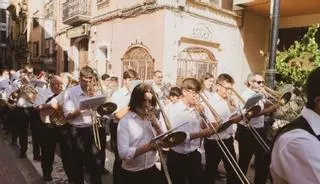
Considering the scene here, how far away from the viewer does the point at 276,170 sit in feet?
6.63

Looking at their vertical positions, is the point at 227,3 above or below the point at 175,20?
above

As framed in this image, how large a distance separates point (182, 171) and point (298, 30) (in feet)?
31.3

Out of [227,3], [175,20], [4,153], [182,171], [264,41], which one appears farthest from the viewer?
[264,41]

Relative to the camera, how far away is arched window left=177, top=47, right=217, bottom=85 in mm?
11523

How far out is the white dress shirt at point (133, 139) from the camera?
11.1ft

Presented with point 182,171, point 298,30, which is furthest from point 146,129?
point 298,30

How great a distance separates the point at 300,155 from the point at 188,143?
2.54m

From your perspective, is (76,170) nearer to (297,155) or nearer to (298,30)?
(297,155)

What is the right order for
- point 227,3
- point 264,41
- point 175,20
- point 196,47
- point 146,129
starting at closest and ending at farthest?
point 146,129 < point 175,20 < point 196,47 < point 227,3 < point 264,41

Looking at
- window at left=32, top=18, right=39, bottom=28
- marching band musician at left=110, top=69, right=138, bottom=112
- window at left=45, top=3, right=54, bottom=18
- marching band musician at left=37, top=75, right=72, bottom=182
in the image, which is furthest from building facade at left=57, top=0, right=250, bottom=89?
window at left=32, top=18, right=39, bottom=28

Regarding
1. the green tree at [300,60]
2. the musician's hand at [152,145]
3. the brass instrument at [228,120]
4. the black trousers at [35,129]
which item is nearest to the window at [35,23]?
the black trousers at [35,129]

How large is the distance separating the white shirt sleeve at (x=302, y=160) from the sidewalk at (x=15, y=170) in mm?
4937

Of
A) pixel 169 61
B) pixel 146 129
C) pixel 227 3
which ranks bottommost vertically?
pixel 146 129

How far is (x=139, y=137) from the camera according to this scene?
11.5ft
